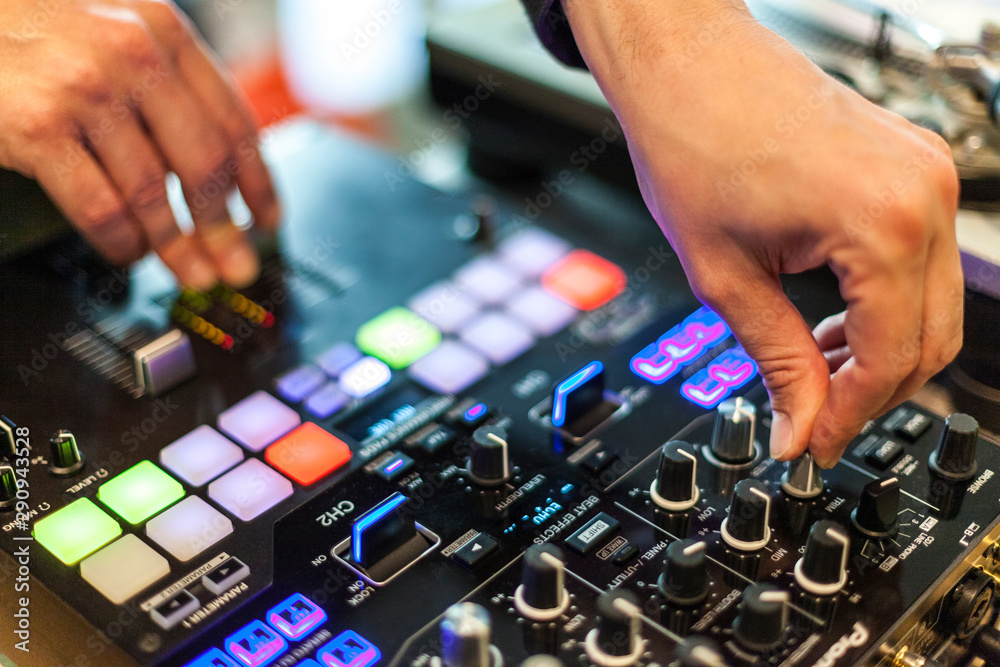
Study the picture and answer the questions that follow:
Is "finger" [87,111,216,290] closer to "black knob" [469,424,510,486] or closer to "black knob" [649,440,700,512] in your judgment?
"black knob" [469,424,510,486]

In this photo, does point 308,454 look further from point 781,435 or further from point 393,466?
point 781,435

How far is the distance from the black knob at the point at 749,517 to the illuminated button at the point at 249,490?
0.34m

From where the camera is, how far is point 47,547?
2.45 ft

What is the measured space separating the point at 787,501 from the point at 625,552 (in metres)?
0.14

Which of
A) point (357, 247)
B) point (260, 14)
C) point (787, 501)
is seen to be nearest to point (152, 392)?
point (357, 247)

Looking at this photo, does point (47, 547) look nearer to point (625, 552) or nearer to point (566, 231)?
point (625, 552)

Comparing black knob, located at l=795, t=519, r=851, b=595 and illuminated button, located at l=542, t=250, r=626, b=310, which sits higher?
black knob, located at l=795, t=519, r=851, b=595

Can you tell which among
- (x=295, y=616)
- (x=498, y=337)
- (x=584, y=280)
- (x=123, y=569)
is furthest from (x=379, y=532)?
(x=584, y=280)

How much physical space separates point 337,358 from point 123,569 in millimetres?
276

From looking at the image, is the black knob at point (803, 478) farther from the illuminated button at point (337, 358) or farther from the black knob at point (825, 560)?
the illuminated button at point (337, 358)

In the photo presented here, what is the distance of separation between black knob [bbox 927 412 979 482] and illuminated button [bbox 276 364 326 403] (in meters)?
0.51

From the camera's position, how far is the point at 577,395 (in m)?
0.84

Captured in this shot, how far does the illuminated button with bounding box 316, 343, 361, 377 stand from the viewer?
0.92 metres

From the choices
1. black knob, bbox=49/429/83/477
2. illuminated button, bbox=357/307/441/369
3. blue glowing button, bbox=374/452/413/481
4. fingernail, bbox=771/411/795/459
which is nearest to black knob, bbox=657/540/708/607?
fingernail, bbox=771/411/795/459
